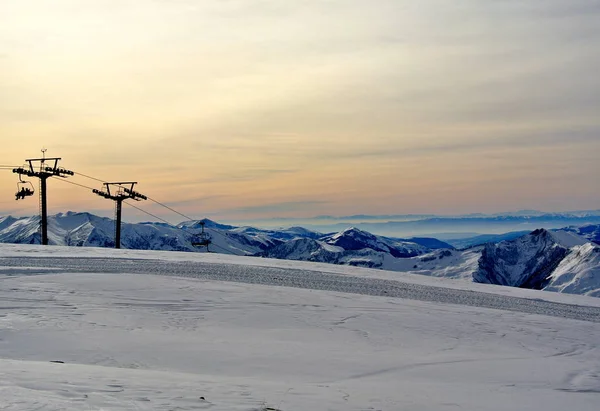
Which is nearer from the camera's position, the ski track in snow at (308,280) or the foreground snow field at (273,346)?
the foreground snow field at (273,346)

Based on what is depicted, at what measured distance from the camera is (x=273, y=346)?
46.8 feet

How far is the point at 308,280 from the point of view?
90.7 feet

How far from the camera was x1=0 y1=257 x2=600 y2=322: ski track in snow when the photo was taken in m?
24.7

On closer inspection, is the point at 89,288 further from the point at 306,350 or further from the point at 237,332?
the point at 306,350

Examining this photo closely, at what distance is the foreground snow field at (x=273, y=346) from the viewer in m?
9.97

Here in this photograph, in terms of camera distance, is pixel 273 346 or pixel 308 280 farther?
pixel 308 280

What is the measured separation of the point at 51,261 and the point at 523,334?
21473 millimetres

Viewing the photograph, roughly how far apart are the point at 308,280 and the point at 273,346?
528 inches

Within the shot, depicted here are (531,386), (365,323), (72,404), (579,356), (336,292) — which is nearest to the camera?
(72,404)

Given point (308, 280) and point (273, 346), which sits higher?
point (273, 346)

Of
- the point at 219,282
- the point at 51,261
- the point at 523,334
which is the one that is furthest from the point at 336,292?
the point at 51,261

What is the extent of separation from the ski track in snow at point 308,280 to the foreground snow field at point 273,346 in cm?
25

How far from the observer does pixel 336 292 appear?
23.9 metres

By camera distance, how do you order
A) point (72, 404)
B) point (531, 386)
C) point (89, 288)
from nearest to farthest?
point (72, 404), point (531, 386), point (89, 288)
